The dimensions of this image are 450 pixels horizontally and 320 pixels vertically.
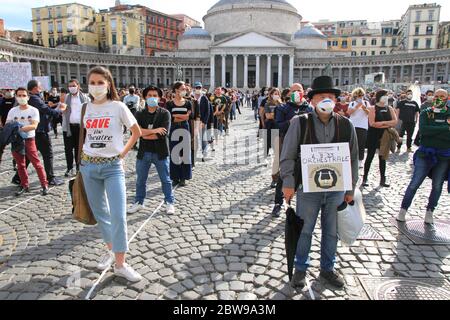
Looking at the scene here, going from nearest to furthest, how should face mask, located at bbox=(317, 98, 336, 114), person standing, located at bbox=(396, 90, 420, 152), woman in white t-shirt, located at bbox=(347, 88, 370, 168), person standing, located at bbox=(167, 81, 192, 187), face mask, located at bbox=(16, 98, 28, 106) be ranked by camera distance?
1. face mask, located at bbox=(317, 98, 336, 114)
2. face mask, located at bbox=(16, 98, 28, 106)
3. person standing, located at bbox=(167, 81, 192, 187)
4. woman in white t-shirt, located at bbox=(347, 88, 370, 168)
5. person standing, located at bbox=(396, 90, 420, 152)

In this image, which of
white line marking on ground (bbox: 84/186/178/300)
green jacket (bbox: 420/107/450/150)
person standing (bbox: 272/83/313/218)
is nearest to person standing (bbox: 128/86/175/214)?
white line marking on ground (bbox: 84/186/178/300)

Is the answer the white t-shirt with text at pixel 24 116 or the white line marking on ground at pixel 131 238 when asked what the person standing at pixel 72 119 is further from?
the white line marking on ground at pixel 131 238

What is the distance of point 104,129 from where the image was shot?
12.7 feet

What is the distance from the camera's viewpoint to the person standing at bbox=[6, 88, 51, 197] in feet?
23.3

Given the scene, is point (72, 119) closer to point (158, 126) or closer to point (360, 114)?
point (158, 126)

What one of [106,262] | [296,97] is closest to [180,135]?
[296,97]

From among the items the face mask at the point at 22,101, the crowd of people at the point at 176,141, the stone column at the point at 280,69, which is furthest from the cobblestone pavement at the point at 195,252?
the stone column at the point at 280,69

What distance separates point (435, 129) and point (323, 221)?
9.01 ft

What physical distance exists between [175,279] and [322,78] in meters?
2.70

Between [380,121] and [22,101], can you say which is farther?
[380,121]

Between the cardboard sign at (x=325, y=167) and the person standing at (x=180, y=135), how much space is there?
4334mm

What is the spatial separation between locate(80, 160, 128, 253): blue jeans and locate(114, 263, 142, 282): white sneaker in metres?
0.21

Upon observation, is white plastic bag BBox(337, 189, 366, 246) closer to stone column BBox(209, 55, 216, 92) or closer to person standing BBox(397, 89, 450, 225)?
person standing BBox(397, 89, 450, 225)

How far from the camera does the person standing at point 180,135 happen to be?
764 cm
